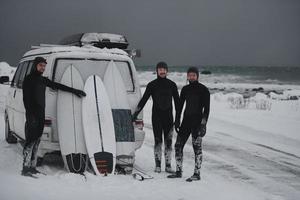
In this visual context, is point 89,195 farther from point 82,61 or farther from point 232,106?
point 232,106

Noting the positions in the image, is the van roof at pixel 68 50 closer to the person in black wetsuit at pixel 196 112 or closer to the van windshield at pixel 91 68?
the van windshield at pixel 91 68

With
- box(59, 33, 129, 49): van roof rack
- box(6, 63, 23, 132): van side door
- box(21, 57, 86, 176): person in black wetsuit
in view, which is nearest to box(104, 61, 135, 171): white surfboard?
box(21, 57, 86, 176): person in black wetsuit

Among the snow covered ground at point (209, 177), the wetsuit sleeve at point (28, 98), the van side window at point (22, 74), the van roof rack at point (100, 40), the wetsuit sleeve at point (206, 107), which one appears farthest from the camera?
the van roof rack at point (100, 40)

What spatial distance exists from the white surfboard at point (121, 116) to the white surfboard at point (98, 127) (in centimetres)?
12

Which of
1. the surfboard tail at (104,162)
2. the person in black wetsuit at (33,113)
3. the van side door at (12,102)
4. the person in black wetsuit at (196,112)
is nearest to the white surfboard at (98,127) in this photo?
the surfboard tail at (104,162)

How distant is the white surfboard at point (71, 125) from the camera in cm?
656

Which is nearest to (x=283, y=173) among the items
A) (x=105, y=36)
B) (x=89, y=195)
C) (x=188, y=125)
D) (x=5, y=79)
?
(x=188, y=125)

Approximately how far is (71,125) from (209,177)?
2.56 meters

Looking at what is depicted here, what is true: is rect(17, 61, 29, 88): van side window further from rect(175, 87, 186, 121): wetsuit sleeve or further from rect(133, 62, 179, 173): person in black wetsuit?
rect(175, 87, 186, 121): wetsuit sleeve

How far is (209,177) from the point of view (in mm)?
6930

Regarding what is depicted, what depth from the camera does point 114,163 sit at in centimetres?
664

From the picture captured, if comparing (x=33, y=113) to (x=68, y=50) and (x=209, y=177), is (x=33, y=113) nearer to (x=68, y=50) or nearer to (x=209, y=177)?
(x=68, y=50)

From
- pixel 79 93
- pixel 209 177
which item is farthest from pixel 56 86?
pixel 209 177

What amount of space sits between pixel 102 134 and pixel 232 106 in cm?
1310
